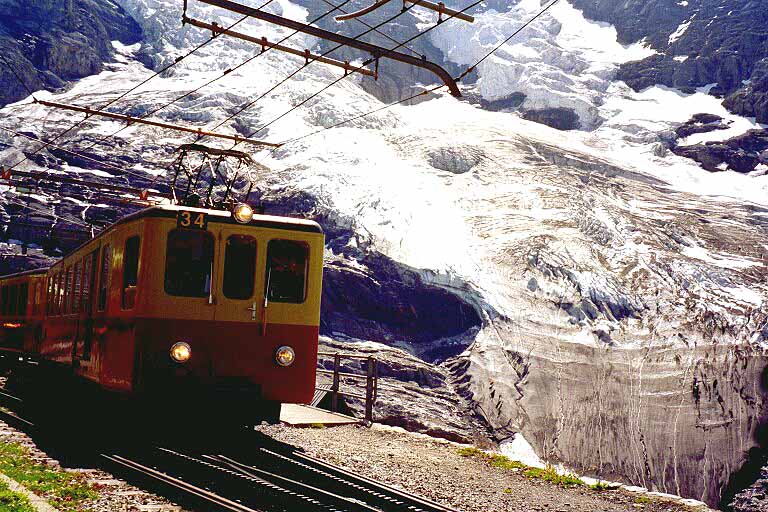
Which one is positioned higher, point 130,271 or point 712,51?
point 712,51

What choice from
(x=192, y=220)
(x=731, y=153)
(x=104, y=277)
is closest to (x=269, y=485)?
(x=192, y=220)

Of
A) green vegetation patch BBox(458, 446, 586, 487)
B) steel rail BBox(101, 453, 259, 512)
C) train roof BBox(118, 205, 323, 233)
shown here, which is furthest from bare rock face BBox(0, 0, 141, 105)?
steel rail BBox(101, 453, 259, 512)

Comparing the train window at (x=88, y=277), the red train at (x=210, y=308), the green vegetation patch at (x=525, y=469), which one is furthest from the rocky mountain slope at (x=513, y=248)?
the red train at (x=210, y=308)

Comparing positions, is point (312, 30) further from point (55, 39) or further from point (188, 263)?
point (55, 39)

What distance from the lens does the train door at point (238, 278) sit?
8.87m

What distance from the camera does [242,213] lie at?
29.6 ft

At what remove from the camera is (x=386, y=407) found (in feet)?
142

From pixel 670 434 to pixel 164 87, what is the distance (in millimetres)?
51505

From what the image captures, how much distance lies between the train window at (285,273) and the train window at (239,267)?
8.2 inches

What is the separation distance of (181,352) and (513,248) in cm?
4994

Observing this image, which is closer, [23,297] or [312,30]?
[312,30]

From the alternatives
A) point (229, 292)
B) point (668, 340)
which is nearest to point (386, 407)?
point (668, 340)

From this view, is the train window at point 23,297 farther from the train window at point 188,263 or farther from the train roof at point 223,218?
the train window at point 188,263

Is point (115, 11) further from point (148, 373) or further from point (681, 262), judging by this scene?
point (148, 373)
